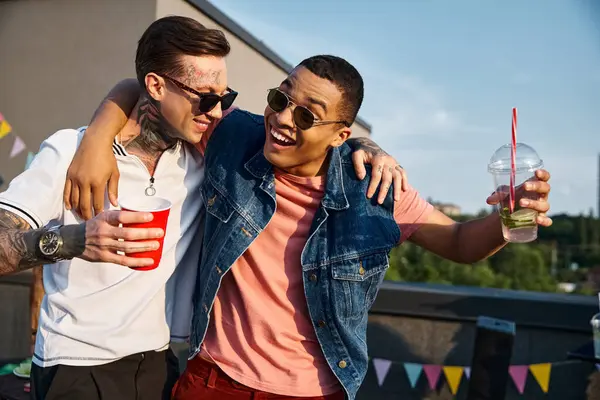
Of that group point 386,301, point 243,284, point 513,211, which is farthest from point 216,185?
point 386,301

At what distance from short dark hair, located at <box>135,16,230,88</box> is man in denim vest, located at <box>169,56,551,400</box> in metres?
0.32

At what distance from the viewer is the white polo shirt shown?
183 cm

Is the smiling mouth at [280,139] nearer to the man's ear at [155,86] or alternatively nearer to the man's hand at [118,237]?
the man's ear at [155,86]

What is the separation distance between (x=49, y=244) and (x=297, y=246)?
94cm

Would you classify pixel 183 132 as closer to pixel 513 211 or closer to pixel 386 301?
pixel 513 211

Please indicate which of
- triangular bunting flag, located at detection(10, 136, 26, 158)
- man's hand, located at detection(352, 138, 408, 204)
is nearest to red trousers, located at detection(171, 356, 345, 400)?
man's hand, located at detection(352, 138, 408, 204)

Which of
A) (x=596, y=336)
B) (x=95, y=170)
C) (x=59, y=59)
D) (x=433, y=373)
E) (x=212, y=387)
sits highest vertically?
(x=59, y=59)

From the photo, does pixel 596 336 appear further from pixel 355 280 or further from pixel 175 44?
pixel 175 44

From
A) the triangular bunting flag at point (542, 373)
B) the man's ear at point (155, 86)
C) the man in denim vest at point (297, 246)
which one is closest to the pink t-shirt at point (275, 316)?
the man in denim vest at point (297, 246)

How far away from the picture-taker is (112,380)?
2020mm

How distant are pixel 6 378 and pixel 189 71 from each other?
249 centimetres

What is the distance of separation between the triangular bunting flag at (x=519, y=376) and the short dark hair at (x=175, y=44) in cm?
388

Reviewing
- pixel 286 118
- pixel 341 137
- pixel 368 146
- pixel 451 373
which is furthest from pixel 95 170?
pixel 451 373

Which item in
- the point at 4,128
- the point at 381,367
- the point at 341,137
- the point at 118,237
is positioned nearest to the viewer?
the point at 118,237
